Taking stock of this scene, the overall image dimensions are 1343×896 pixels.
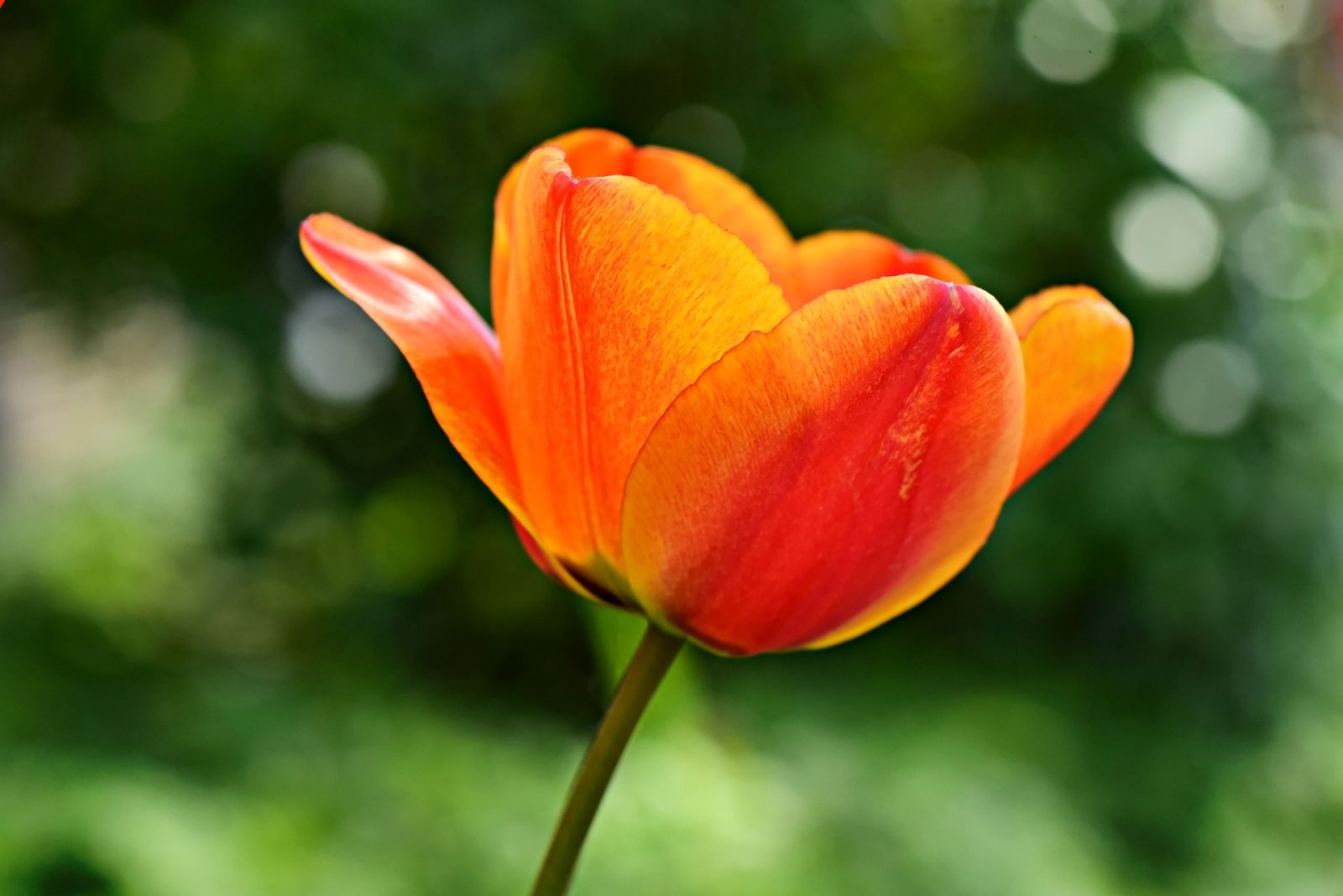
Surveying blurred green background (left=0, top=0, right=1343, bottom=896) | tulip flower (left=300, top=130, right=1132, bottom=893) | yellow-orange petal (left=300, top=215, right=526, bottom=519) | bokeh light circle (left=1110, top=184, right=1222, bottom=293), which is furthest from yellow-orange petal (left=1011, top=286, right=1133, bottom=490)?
bokeh light circle (left=1110, top=184, right=1222, bottom=293)

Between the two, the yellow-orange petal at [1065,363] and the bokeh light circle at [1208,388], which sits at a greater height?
the yellow-orange petal at [1065,363]

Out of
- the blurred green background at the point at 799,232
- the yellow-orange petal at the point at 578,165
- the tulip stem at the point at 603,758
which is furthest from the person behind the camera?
the blurred green background at the point at 799,232

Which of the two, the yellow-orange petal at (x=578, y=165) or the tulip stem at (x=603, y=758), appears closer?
the tulip stem at (x=603, y=758)

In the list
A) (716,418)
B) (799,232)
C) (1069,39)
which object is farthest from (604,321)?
(1069,39)

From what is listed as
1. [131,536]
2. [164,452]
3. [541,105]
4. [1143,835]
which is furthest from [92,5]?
[1143,835]

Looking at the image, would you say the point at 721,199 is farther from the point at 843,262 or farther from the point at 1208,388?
the point at 1208,388

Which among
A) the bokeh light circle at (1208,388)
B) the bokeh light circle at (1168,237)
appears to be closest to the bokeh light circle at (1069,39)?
the bokeh light circle at (1168,237)

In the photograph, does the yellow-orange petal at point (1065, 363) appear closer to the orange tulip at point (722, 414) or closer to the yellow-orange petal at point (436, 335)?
the orange tulip at point (722, 414)
